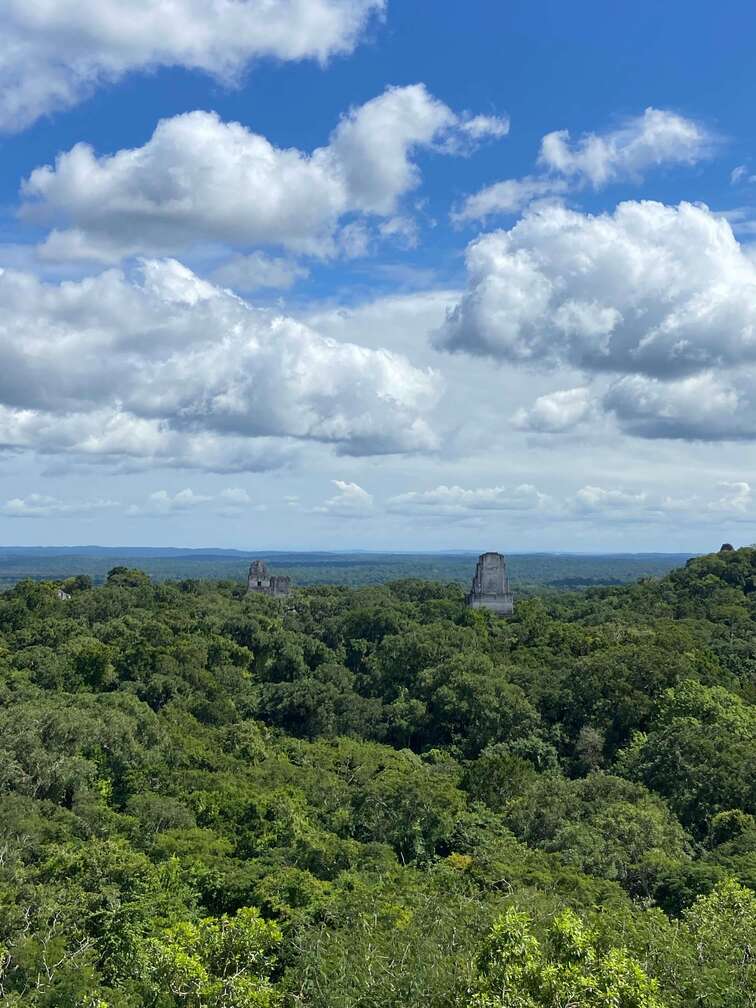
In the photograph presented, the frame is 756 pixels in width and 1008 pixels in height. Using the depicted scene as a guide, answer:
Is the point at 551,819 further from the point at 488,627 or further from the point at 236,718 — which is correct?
the point at 488,627

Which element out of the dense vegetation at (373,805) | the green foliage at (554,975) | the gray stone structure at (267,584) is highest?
the gray stone structure at (267,584)

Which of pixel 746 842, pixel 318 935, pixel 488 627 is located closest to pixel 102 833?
pixel 318 935

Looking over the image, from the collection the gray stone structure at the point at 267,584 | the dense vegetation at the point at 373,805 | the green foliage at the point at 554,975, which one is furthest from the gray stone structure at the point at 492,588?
the green foliage at the point at 554,975

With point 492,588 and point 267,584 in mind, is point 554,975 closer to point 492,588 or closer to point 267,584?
point 492,588

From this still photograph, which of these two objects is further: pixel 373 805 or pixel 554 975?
pixel 373 805

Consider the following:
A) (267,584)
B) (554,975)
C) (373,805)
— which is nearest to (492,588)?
(267,584)

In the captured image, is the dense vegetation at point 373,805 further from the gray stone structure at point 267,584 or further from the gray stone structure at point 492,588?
the gray stone structure at point 267,584
